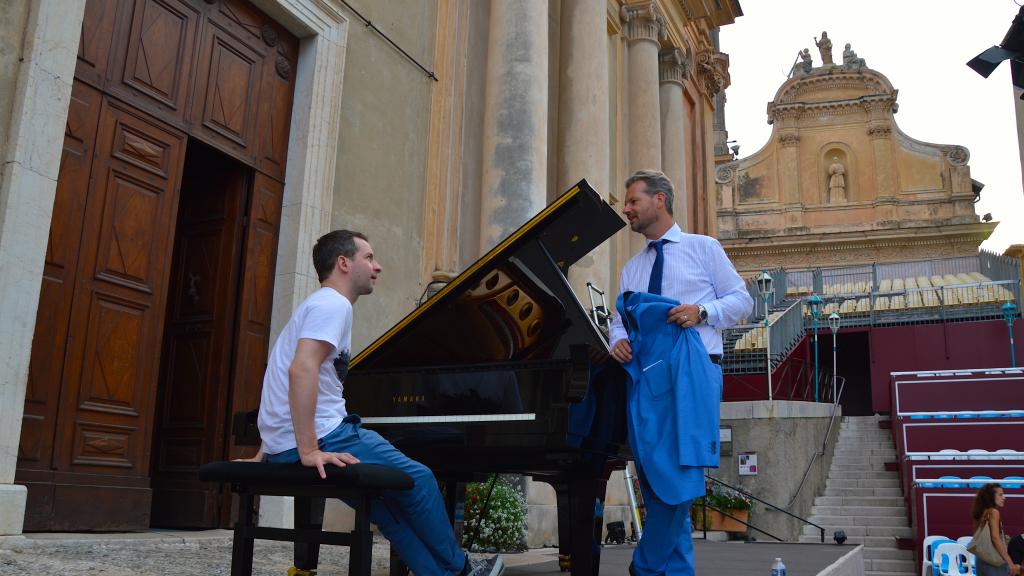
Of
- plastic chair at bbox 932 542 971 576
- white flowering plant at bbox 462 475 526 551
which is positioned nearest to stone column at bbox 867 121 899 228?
plastic chair at bbox 932 542 971 576

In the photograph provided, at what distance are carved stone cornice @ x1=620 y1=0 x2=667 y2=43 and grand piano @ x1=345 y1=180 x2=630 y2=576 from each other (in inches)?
413

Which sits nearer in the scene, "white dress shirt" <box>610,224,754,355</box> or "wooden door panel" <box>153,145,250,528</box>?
"white dress shirt" <box>610,224,754,355</box>

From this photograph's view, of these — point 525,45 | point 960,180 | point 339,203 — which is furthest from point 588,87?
point 960,180

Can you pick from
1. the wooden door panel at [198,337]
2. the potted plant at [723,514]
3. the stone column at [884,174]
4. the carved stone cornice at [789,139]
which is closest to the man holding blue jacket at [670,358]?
the wooden door panel at [198,337]

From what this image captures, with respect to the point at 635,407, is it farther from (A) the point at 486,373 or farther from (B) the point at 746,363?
(B) the point at 746,363

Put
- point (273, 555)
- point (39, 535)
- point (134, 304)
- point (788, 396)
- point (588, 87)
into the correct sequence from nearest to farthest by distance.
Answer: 1. point (39, 535)
2. point (273, 555)
3. point (134, 304)
4. point (588, 87)
5. point (788, 396)

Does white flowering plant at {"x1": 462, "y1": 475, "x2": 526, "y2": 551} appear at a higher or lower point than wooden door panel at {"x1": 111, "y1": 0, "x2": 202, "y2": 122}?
lower

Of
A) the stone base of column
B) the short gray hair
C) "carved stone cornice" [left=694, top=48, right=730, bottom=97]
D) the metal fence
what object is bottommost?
Result: the stone base of column

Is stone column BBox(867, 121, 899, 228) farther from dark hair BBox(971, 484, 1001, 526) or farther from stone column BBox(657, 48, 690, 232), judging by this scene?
dark hair BBox(971, 484, 1001, 526)

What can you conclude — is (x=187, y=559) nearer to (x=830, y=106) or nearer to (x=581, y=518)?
(x=581, y=518)

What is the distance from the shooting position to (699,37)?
17.5 m

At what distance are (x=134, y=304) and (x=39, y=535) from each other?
5.41 ft

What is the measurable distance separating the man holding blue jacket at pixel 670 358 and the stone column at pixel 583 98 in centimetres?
695

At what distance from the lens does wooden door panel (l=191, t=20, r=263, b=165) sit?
6852 millimetres
